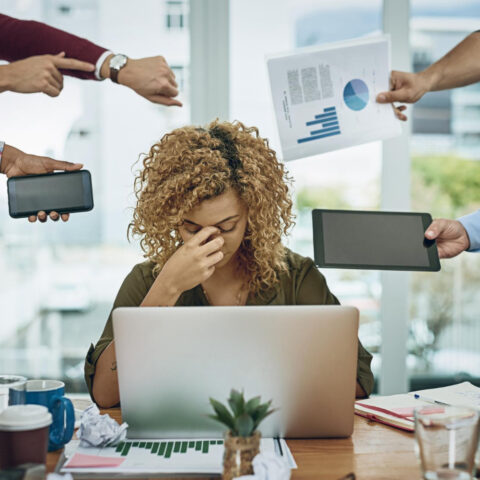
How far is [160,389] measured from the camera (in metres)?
1.17

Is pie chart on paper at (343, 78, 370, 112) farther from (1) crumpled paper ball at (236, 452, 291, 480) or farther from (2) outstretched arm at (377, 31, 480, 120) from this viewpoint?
(1) crumpled paper ball at (236, 452, 291, 480)

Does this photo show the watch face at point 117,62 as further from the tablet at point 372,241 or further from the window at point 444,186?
the window at point 444,186

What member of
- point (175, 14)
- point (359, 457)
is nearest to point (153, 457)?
point (359, 457)

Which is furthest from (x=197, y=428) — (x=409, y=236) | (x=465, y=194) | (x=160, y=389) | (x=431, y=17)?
(x=431, y=17)

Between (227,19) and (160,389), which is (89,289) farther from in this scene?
(160,389)

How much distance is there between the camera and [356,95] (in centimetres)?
196

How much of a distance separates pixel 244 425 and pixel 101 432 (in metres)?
0.34

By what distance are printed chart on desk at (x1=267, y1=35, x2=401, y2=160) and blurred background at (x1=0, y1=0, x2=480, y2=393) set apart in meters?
0.94

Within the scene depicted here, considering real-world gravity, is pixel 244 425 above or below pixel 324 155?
below

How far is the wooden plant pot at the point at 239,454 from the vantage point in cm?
97

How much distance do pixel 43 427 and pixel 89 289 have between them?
1967 millimetres

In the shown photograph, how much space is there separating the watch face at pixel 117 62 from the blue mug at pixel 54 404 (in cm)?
103

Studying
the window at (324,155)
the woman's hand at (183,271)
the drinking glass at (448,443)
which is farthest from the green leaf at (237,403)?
the window at (324,155)

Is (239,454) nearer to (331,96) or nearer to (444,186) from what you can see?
(331,96)
